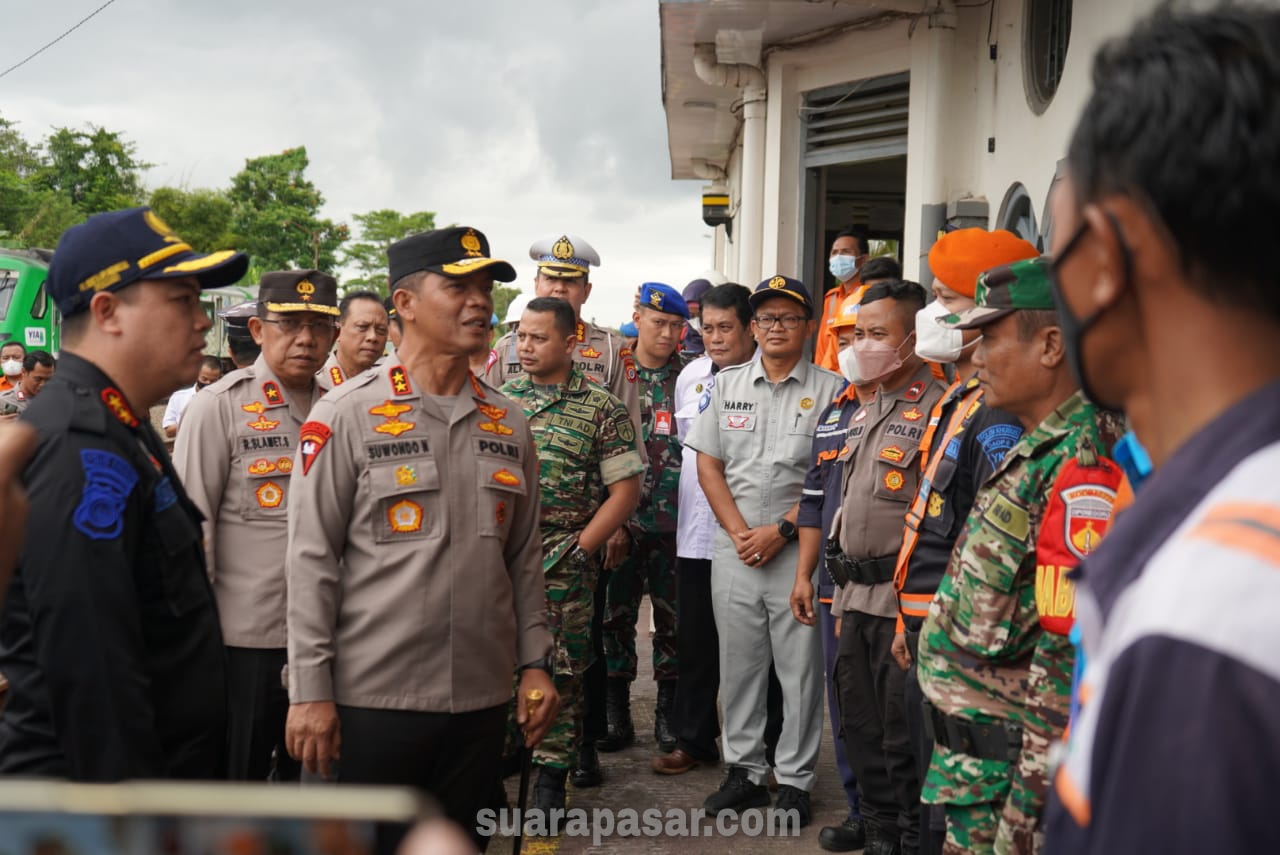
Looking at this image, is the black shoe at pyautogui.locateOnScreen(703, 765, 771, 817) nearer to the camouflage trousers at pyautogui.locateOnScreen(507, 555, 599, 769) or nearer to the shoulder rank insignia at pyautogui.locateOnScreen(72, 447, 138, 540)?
the camouflage trousers at pyautogui.locateOnScreen(507, 555, 599, 769)

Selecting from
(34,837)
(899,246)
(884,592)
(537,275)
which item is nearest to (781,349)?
(884,592)

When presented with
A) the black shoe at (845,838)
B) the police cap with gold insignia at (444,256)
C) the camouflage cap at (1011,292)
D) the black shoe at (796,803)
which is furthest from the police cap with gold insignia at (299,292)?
the black shoe at (845,838)

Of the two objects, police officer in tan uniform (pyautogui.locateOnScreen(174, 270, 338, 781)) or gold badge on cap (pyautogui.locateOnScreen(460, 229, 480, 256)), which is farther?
police officer in tan uniform (pyautogui.locateOnScreen(174, 270, 338, 781))

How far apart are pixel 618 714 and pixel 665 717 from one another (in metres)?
0.25

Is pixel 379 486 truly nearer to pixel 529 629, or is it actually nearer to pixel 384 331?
pixel 529 629

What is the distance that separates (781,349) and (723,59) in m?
6.07

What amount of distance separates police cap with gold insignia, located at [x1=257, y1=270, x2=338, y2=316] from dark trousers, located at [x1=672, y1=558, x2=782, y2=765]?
2.18m

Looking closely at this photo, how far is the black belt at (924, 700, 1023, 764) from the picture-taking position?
8.77ft

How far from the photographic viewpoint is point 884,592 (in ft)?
13.9

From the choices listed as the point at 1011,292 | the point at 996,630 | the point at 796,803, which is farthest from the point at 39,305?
the point at 996,630

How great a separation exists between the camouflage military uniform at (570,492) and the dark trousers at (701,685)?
2.19 feet

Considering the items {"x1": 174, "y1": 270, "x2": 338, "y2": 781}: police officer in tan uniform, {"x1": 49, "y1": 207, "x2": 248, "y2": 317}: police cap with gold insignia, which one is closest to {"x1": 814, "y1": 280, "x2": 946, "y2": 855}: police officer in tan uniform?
{"x1": 174, "y1": 270, "x2": 338, "y2": 781}: police officer in tan uniform

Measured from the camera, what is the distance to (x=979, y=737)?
2.73 meters

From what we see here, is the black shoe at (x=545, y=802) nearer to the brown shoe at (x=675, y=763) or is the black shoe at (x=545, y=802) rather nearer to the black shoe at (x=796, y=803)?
the brown shoe at (x=675, y=763)
